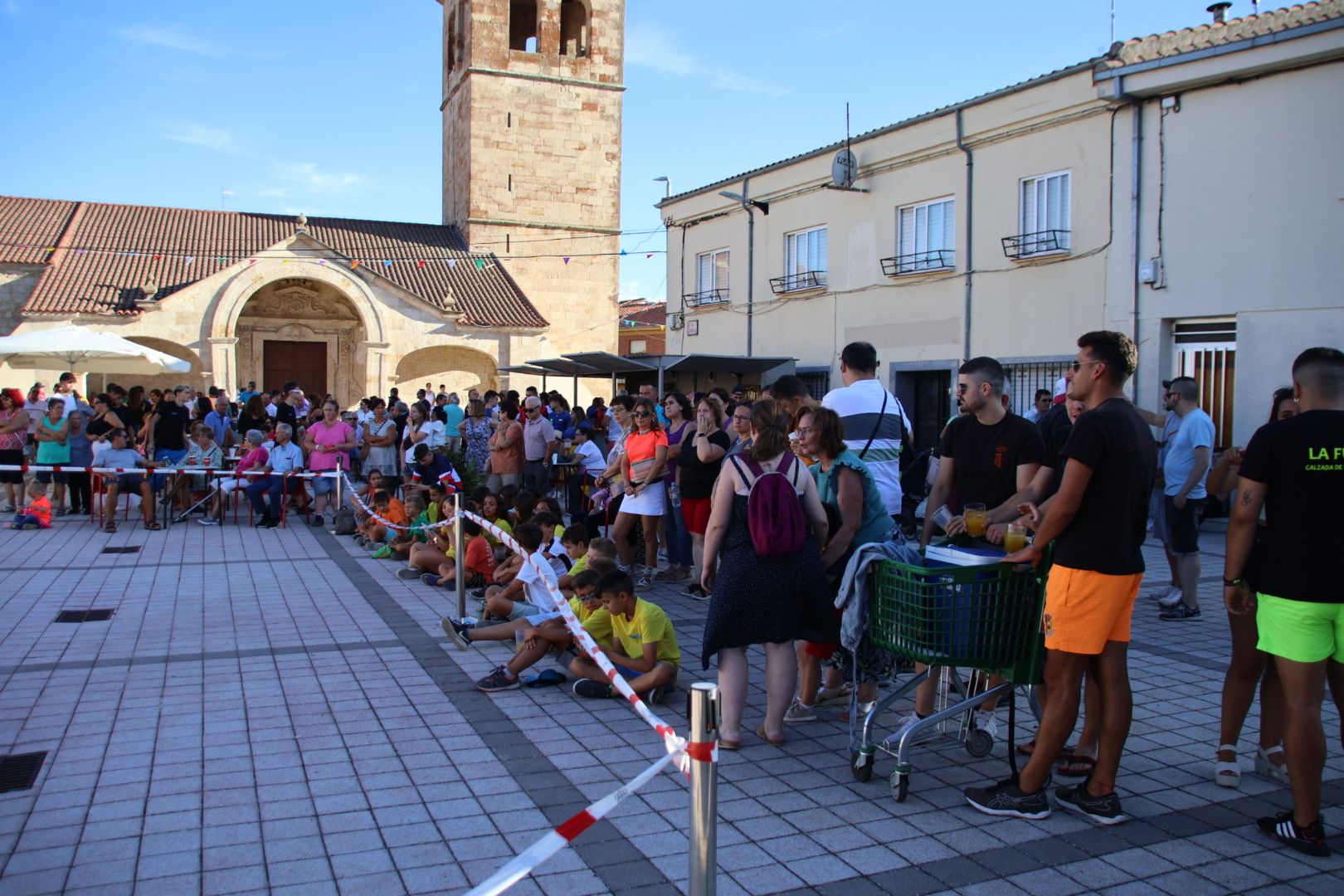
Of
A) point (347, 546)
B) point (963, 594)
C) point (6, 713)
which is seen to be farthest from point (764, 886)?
point (347, 546)

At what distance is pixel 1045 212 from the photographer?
1638 cm

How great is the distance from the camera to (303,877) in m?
3.63

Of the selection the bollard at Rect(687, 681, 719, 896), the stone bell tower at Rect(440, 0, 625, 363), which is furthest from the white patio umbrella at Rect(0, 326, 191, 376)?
the stone bell tower at Rect(440, 0, 625, 363)

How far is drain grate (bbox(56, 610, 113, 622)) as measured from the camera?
7805mm

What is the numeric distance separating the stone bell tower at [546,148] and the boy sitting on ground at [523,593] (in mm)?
30478

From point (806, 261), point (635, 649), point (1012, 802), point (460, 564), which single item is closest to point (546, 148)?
point (806, 261)

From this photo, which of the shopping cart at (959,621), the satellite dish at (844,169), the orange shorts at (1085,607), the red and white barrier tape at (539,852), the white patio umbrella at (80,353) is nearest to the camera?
the red and white barrier tape at (539,852)

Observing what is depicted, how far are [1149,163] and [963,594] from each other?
1282cm

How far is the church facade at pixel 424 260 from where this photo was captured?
97.9ft

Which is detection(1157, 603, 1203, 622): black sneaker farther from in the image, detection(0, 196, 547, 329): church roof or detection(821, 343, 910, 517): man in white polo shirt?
detection(0, 196, 547, 329): church roof

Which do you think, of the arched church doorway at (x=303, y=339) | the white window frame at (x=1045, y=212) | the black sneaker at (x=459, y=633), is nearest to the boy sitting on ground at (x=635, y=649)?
the black sneaker at (x=459, y=633)

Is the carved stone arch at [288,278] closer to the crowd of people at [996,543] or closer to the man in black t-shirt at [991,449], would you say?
the crowd of people at [996,543]

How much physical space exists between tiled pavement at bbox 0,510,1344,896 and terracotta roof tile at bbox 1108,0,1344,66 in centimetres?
965

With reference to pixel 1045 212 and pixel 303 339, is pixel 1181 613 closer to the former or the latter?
pixel 1045 212
